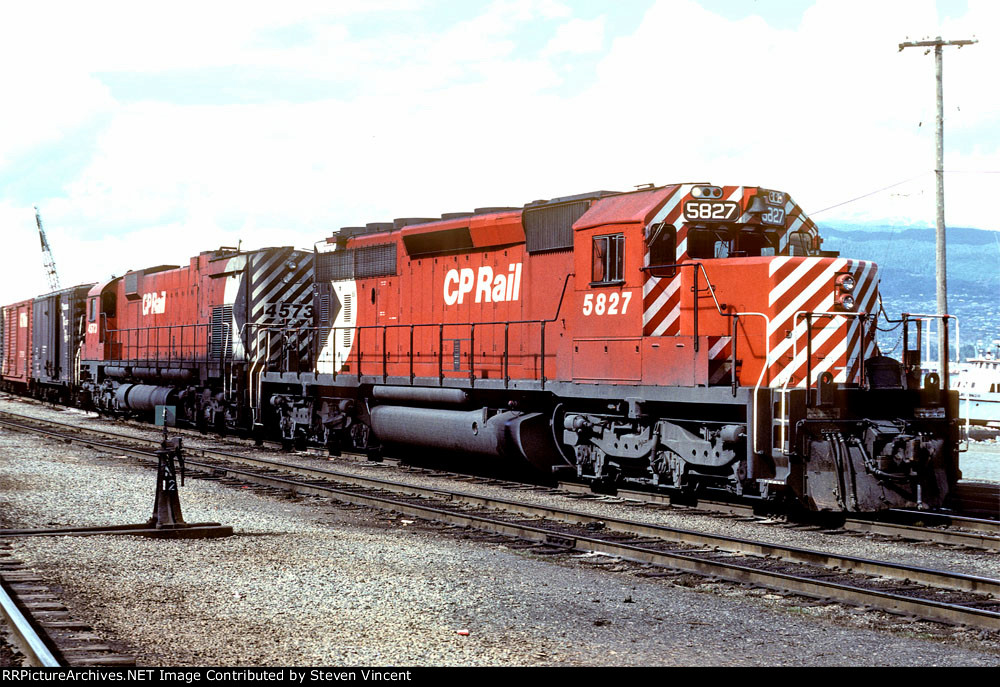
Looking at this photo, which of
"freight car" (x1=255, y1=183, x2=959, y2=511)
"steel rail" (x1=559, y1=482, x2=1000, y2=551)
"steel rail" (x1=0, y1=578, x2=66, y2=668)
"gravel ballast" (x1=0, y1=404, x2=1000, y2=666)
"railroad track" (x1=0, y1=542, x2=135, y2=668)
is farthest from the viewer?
"freight car" (x1=255, y1=183, x2=959, y2=511)

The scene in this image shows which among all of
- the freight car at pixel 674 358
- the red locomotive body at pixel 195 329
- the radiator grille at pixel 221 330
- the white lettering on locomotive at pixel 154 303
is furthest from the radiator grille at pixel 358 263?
the white lettering on locomotive at pixel 154 303

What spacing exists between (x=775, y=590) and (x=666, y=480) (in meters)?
4.49

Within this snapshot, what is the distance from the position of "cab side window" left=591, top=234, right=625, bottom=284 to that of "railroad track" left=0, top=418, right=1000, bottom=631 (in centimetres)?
278

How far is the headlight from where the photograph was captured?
37.7 feet

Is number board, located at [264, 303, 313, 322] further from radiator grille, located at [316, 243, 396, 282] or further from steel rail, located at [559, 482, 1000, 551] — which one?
steel rail, located at [559, 482, 1000, 551]

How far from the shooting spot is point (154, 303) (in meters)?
28.0

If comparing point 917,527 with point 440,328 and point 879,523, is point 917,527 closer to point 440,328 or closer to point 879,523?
point 879,523

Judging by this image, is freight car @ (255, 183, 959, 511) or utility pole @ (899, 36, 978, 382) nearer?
freight car @ (255, 183, 959, 511)

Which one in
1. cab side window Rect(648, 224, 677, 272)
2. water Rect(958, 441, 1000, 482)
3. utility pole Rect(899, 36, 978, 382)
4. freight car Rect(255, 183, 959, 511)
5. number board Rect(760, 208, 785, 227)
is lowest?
water Rect(958, 441, 1000, 482)

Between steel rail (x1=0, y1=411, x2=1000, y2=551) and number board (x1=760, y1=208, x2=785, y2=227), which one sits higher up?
number board (x1=760, y1=208, x2=785, y2=227)

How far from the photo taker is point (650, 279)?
12.2 meters

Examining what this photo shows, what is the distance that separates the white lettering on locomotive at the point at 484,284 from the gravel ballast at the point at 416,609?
499 centimetres

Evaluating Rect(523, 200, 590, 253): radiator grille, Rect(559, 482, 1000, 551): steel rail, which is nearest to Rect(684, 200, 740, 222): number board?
Rect(523, 200, 590, 253): radiator grille

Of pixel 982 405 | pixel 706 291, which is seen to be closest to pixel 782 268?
pixel 706 291
